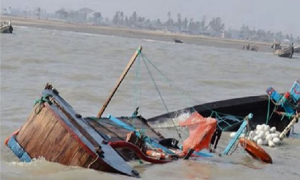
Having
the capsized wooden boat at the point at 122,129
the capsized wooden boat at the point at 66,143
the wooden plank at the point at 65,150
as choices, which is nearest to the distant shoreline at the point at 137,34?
the capsized wooden boat at the point at 122,129

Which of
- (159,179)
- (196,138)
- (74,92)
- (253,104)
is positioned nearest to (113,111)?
(74,92)

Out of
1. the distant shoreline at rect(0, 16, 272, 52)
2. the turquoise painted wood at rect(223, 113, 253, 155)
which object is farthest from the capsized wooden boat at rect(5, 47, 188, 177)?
the distant shoreline at rect(0, 16, 272, 52)

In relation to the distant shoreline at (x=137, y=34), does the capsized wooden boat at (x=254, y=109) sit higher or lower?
higher

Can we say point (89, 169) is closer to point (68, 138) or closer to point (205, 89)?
point (68, 138)

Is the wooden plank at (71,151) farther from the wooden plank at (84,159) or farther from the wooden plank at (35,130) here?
the wooden plank at (35,130)

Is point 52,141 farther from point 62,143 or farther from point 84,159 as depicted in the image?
point 84,159

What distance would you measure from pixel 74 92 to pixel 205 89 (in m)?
6.09

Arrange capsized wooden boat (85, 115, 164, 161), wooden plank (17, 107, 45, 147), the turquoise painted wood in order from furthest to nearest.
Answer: the turquoise painted wood, capsized wooden boat (85, 115, 164, 161), wooden plank (17, 107, 45, 147)

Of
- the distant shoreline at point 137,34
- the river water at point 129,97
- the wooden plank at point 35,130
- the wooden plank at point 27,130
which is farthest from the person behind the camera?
the distant shoreline at point 137,34

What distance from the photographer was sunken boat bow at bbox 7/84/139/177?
6641 millimetres

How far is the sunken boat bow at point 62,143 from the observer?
664cm

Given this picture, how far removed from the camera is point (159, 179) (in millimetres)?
7473

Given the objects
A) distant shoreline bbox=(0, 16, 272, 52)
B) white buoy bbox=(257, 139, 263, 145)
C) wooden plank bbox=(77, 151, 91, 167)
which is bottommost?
distant shoreline bbox=(0, 16, 272, 52)

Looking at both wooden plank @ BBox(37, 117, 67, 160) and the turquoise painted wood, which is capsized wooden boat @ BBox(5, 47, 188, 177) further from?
the turquoise painted wood
